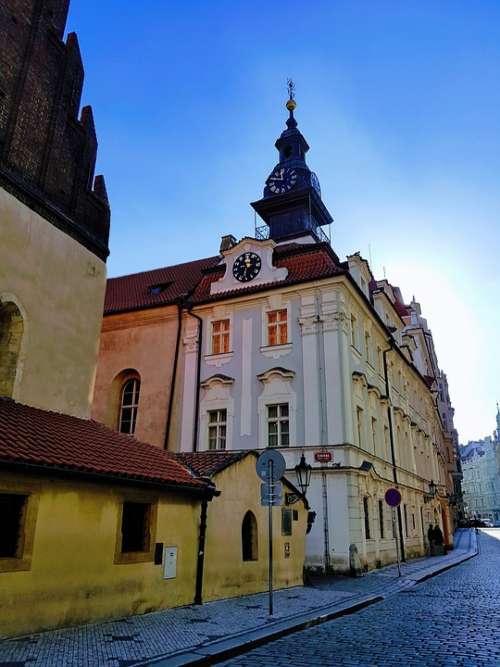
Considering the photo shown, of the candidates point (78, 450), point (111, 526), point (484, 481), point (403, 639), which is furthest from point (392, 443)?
point (484, 481)

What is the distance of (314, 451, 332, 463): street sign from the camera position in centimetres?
1946

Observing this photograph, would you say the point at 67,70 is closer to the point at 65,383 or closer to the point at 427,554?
the point at 65,383

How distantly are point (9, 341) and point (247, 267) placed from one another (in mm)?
13665

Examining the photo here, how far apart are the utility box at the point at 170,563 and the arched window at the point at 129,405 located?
1483cm

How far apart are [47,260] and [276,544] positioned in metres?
9.33

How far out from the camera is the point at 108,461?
31.8ft

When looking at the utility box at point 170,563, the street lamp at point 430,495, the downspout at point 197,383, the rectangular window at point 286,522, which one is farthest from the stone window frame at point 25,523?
the street lamp at point 430,495

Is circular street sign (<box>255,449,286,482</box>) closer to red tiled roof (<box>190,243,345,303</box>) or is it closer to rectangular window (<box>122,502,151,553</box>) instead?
rectangular window (<box>122,502,151,553</box>)

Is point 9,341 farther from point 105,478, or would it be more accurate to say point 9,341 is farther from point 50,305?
point 105,478

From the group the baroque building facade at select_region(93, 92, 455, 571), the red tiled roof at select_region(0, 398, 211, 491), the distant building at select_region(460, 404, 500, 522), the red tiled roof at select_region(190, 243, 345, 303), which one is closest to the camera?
the red tiled roof at select_region(0, 398, 211, 491)

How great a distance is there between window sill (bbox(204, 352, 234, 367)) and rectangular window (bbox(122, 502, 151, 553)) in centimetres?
1329

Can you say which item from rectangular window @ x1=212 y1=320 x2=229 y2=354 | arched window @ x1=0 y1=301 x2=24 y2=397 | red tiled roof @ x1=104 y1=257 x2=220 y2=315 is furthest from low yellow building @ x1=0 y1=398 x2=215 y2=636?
red tiled roof @ x1=104 y1=257 x2=220 y2=315

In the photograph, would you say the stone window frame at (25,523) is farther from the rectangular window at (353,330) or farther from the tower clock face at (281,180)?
the tower clock face at (281,180)

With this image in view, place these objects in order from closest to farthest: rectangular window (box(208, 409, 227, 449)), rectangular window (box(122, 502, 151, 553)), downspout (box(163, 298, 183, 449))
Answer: rectangular window (box(122, 502, 151, 553)), rectangular window (box(208, 409, 227, 449)), downspout (box(163, 298, 183, 449))
